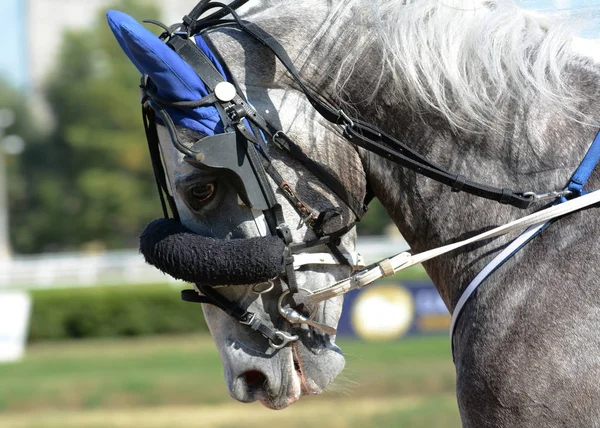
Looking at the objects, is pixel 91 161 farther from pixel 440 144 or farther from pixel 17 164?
pixel 440 144

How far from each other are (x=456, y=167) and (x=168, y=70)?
88 cm

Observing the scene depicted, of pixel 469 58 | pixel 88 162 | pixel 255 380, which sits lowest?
pixel 88 162

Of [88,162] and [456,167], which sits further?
[88,162]

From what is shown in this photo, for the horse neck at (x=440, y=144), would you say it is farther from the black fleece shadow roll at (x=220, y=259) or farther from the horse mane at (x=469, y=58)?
the black fleece shadow roll at (x=220, y=259)

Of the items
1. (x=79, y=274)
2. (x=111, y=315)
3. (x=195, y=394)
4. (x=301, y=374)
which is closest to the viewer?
(x=301, y=374)

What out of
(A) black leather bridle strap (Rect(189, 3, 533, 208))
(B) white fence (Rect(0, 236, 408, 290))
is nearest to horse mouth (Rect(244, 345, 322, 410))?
(A) black leather bridle strap (Rect(189, 3, 533, 208))

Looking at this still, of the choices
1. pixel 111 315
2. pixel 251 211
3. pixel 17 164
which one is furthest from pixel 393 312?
pixel 17 164

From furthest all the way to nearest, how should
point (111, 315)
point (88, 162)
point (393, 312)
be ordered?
point (88, 162) → point (111, 315) → point (393, 312)

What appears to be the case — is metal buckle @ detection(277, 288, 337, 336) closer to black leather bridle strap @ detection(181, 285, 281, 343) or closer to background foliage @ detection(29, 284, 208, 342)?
black leather bridle strap @ detection(181, 285, 281, 343)

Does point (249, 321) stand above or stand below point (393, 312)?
above

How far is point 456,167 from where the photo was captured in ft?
8.02

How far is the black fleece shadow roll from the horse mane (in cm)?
54

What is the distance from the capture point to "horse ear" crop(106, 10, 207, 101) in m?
2.41

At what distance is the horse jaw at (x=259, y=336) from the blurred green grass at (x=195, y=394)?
4056mm
